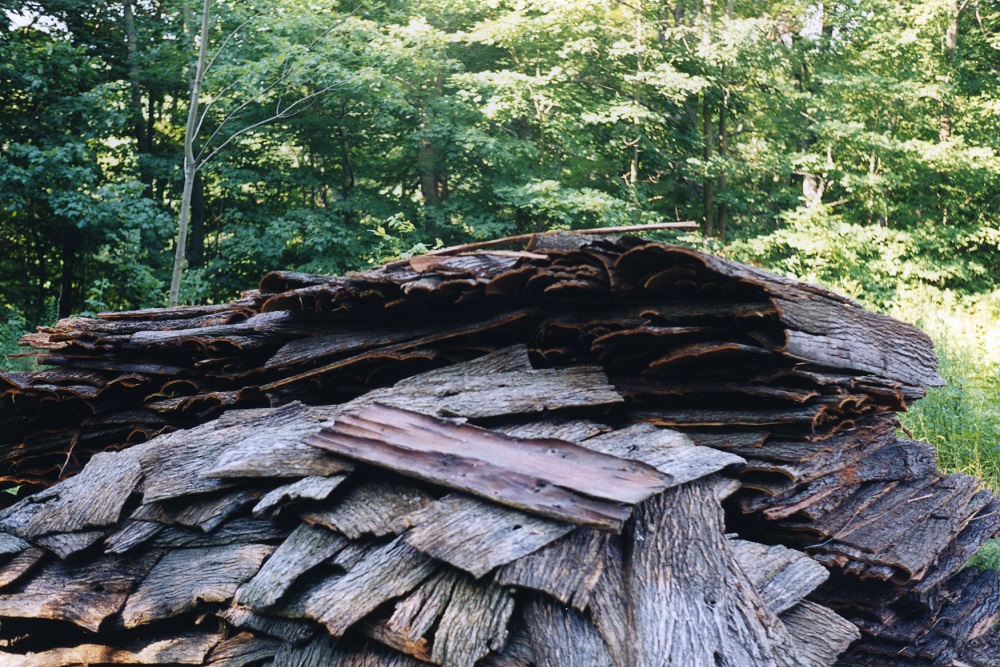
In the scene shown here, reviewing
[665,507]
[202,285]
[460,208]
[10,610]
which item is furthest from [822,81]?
[10,610]

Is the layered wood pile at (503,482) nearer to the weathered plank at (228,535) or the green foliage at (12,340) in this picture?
the weathered plank at (228,535)

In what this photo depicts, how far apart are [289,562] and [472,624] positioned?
2.70 feet

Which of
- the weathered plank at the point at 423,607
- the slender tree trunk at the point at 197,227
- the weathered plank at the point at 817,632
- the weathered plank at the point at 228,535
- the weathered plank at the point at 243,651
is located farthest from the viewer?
the slender tree trunk at the point at 197,227

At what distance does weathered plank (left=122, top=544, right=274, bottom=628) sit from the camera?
9.52ft

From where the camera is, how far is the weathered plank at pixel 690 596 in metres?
2.17

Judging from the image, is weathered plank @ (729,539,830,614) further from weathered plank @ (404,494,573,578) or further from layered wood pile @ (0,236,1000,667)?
weathered plank @ (404,494,573,578)

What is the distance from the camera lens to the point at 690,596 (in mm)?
2361

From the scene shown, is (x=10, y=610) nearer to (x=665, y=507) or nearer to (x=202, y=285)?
(x=665, y=507)

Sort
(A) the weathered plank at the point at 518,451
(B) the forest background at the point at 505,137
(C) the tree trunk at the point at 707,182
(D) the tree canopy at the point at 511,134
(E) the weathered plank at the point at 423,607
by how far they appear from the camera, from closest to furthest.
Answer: (E) the weathered plank at the point at 423,607, (A) the weathered plank at the point at 518,451, (B) the forest background at the point at 505,137, (D) the tree canopy at the point at 511,134, (C) the tree trunk at the point at 707,182

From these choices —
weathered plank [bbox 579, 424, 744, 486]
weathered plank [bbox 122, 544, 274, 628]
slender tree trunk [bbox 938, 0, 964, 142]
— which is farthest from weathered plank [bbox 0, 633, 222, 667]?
slender tree trunk [bbox 938, 0, 964, 142]

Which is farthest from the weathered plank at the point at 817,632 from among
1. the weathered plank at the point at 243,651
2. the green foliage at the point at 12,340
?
the green foliage at the point at 12,340

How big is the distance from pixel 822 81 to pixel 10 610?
635 inches

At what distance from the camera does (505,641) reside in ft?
7.70

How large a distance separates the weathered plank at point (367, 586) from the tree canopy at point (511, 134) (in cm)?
1107
